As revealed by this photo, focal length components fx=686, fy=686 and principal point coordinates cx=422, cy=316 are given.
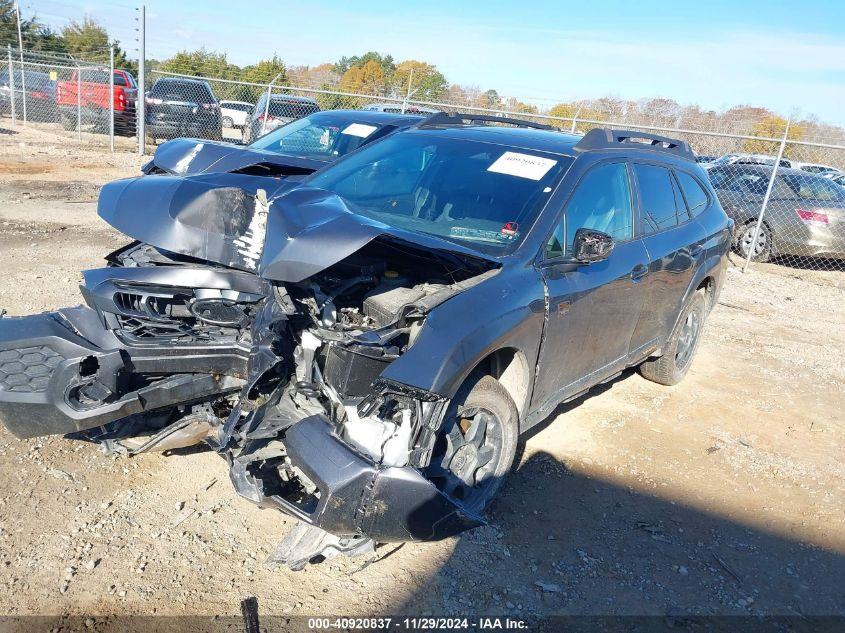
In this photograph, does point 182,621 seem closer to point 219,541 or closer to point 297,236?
point 219,541

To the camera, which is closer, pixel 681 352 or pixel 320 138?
pixel 681 352

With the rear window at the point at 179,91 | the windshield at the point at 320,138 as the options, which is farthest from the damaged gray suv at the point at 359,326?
the rear window at the point at 179,91

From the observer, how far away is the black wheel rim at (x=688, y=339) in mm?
5785

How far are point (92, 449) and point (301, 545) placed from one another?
5.00 ft

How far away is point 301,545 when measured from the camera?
296cm

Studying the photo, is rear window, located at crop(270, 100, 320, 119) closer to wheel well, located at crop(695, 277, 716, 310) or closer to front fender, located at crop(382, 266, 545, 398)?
wheel well, located at crop(695, 277, 716, 310)

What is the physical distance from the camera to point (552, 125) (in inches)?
317

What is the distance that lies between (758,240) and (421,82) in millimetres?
20785

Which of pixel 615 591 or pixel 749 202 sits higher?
pixel 749 202

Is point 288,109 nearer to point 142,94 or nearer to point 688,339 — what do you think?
point 142,94

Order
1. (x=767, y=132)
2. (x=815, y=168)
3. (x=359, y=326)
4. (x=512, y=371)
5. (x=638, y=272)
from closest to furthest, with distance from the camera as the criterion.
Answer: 1. (x=359, y=326)
2. (x=512, y=371)
3. (x=638, y=272)
4. (x=815, y=168)
5. (x=767, y=132)

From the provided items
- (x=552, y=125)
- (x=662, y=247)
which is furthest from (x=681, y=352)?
(x=552, y=125)

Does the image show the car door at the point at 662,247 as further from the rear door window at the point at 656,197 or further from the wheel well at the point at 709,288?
the wheel well at the point at 709,288

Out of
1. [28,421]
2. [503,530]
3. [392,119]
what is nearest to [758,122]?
[392,119]
